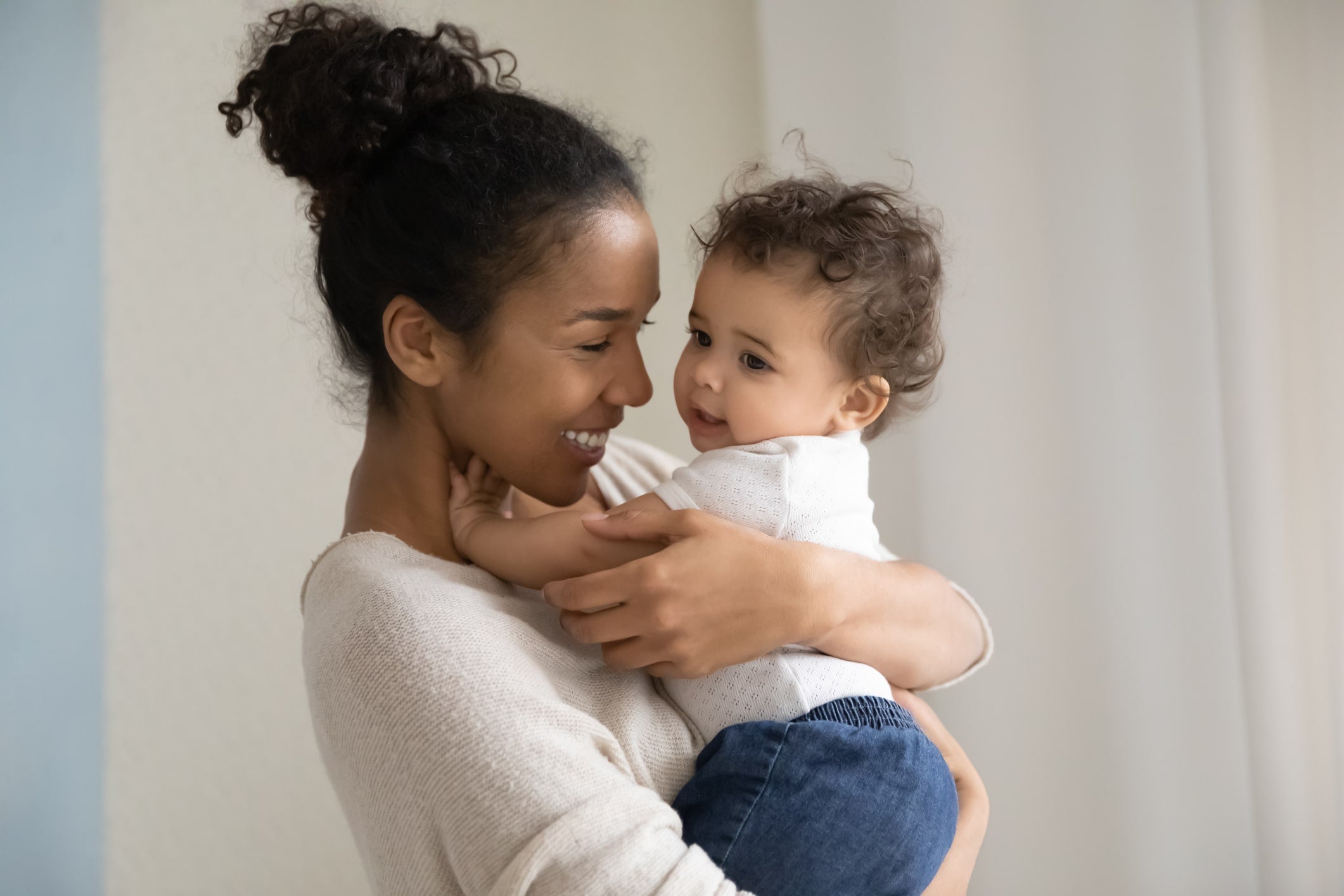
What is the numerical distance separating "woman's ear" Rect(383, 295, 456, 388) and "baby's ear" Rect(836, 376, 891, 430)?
1.71 feet

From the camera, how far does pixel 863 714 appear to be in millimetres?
1122

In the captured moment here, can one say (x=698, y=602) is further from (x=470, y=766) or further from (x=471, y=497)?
(x=471, y=497)

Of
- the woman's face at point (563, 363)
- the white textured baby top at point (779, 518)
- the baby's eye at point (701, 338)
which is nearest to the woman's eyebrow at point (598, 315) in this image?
the woman's face at point (563, 363)

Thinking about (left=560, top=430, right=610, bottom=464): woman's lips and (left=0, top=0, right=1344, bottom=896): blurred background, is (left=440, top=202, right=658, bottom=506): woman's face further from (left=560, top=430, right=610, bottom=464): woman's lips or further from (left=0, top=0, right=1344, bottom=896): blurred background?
(left=0, top=0, right=1344, bottom=896): blurred background

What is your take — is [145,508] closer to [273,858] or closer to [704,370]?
[273,858]

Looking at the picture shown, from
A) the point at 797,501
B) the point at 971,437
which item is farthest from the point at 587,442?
the point at 971,437

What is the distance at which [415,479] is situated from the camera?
1.34 meters

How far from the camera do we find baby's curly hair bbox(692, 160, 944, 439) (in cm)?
128

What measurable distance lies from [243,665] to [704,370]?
1.42 meters

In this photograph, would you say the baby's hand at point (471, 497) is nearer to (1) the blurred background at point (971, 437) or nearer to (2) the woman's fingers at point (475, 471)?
(2) the woman's fingers at point (475, 471)

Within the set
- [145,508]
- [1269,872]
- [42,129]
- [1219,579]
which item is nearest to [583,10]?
[42,129]

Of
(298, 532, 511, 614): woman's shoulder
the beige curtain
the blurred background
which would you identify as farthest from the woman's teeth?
the beige curtain

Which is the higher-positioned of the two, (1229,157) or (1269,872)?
(1229,157)

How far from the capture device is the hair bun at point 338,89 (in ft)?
4.15
